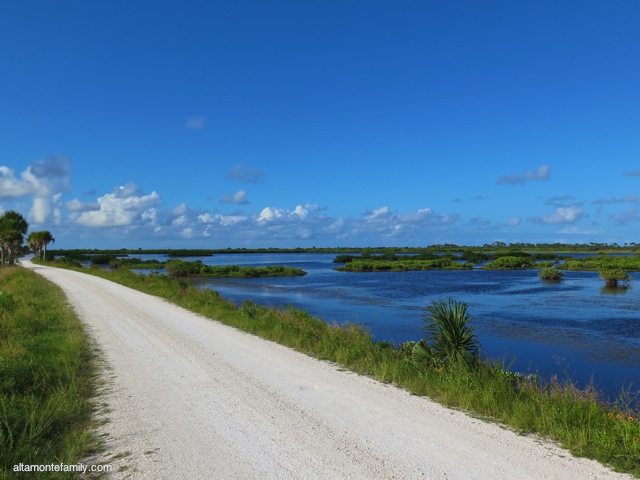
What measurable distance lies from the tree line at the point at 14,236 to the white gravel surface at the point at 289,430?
67746 millimetres

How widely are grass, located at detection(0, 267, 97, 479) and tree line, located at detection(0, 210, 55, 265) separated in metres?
60.9

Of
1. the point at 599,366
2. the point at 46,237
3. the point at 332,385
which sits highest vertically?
the point at 46,237

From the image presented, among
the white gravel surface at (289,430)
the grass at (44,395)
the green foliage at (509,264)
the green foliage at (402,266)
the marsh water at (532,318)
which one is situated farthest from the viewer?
the green foliage at (402,266)

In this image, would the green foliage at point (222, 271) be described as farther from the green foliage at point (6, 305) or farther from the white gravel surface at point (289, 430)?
the white gravel surface at point (289, 430)

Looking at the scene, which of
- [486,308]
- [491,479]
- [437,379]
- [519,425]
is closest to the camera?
[491,479]

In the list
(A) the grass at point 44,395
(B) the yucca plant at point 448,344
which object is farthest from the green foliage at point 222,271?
(B) the yucca plant at point 448,344

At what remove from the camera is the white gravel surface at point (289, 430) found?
5844 mm

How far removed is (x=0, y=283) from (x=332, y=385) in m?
35.9

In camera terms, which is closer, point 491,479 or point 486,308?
point 491,479

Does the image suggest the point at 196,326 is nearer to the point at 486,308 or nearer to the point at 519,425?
the point at 519,425

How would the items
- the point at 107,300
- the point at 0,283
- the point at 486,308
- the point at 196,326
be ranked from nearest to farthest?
1. the point at 196,326
2. the point at 107,300
3. the point at 486,308
4. the point at 0,283

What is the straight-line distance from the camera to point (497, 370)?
33.3ft

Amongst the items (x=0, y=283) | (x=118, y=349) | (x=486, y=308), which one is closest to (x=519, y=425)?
(x=118, y=349)

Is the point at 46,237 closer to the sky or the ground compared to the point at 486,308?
closer to the sky
